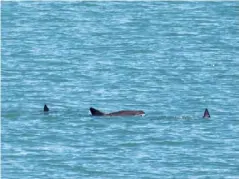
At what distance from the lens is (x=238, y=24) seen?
7419cm

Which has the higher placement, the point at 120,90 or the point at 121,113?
the point at 120,90

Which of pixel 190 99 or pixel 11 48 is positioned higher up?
pixel 11 48

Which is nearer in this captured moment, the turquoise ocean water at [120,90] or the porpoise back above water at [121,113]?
the turquoise ocean water at [120,90]

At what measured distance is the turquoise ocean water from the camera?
138 feet

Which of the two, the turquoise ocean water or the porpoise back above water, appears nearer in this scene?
the turquoise ocean water

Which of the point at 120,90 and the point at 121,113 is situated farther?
the point at 120,90

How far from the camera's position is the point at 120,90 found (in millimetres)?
54062

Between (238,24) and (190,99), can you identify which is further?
(238,24)

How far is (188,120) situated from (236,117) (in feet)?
5.45

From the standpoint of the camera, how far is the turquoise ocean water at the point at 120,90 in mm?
42031

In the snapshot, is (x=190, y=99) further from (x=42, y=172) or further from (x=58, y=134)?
(x=42, y=172)

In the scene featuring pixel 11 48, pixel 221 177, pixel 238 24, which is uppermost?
pixel 238 24

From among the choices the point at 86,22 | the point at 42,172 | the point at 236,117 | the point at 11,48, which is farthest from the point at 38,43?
the point at 42,172

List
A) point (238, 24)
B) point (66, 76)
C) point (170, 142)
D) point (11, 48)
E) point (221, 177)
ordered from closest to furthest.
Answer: point (221, 177)
point (170, 142)
point (66, 76)
point (11, 48)
point (238, 24)
